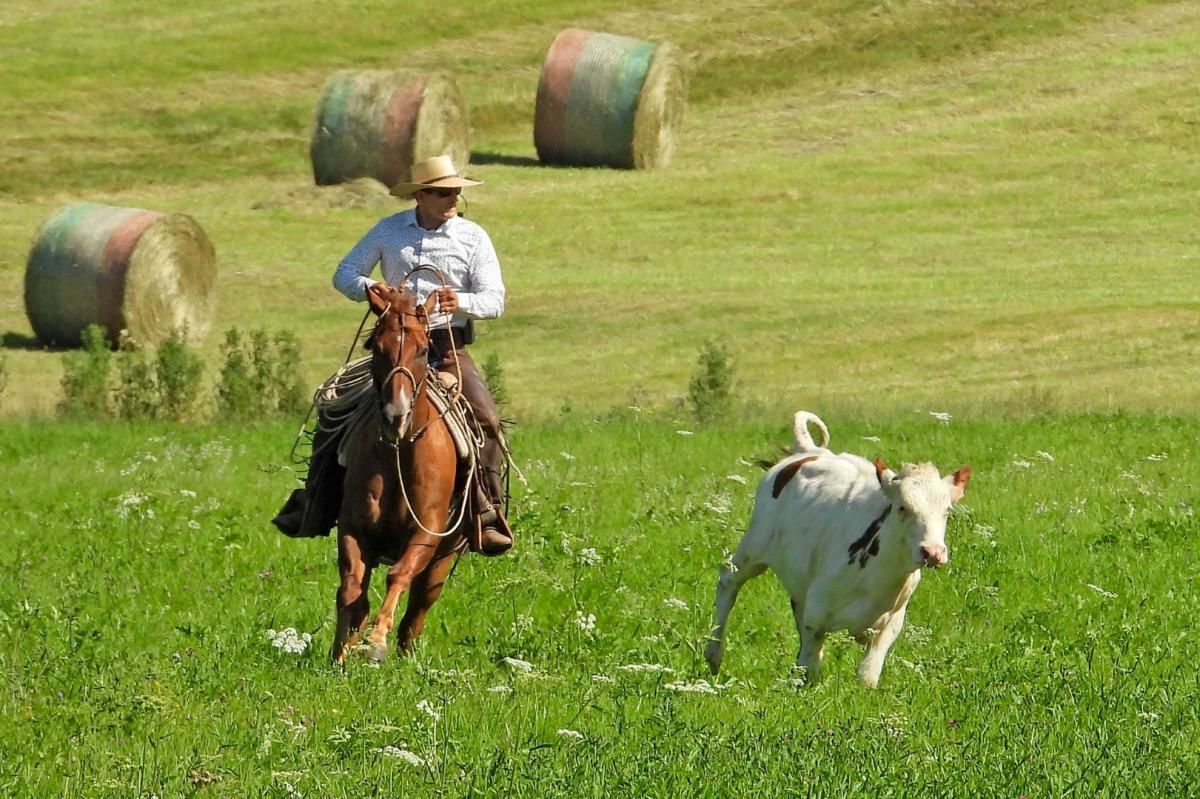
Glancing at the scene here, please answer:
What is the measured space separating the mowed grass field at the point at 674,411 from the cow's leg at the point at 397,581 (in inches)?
11.2

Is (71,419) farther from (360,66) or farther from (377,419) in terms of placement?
(360,66)

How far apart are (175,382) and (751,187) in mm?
17278

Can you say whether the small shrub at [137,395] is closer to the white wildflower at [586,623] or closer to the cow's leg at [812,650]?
the white wildflower at [586,623]

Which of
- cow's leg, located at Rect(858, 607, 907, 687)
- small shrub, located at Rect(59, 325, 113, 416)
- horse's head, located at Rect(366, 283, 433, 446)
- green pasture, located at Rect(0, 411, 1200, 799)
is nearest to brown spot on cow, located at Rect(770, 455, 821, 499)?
green pasture, located at Rect(0, 411, 1200, 799)

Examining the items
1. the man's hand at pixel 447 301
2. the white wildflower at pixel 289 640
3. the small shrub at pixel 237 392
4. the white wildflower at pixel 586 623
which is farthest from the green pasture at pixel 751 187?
the white wildflower at pixel 289 640

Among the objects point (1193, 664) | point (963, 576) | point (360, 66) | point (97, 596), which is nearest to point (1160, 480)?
point (963, 576)

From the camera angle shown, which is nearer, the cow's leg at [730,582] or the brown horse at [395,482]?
the brown horse at [395,482]

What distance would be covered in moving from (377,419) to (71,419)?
1194 centimetres

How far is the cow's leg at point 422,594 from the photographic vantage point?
440 inches

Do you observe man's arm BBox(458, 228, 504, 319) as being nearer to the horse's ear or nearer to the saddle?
the saddle

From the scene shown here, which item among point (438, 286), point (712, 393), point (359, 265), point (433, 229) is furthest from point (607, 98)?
point (438, 286)

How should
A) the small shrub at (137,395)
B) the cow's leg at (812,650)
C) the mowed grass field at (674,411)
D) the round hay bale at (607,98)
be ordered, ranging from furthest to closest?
the round hay bale at (607,98)
the small shrub at (137,395)
the cow's leg at (812,650)
the mowed grass field at (674,411)

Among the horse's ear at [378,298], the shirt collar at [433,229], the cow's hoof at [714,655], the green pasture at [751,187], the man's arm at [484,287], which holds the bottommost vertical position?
the green pasture at [751,187]

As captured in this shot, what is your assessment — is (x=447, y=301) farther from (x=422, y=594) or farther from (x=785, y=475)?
(x=785, y=475)
